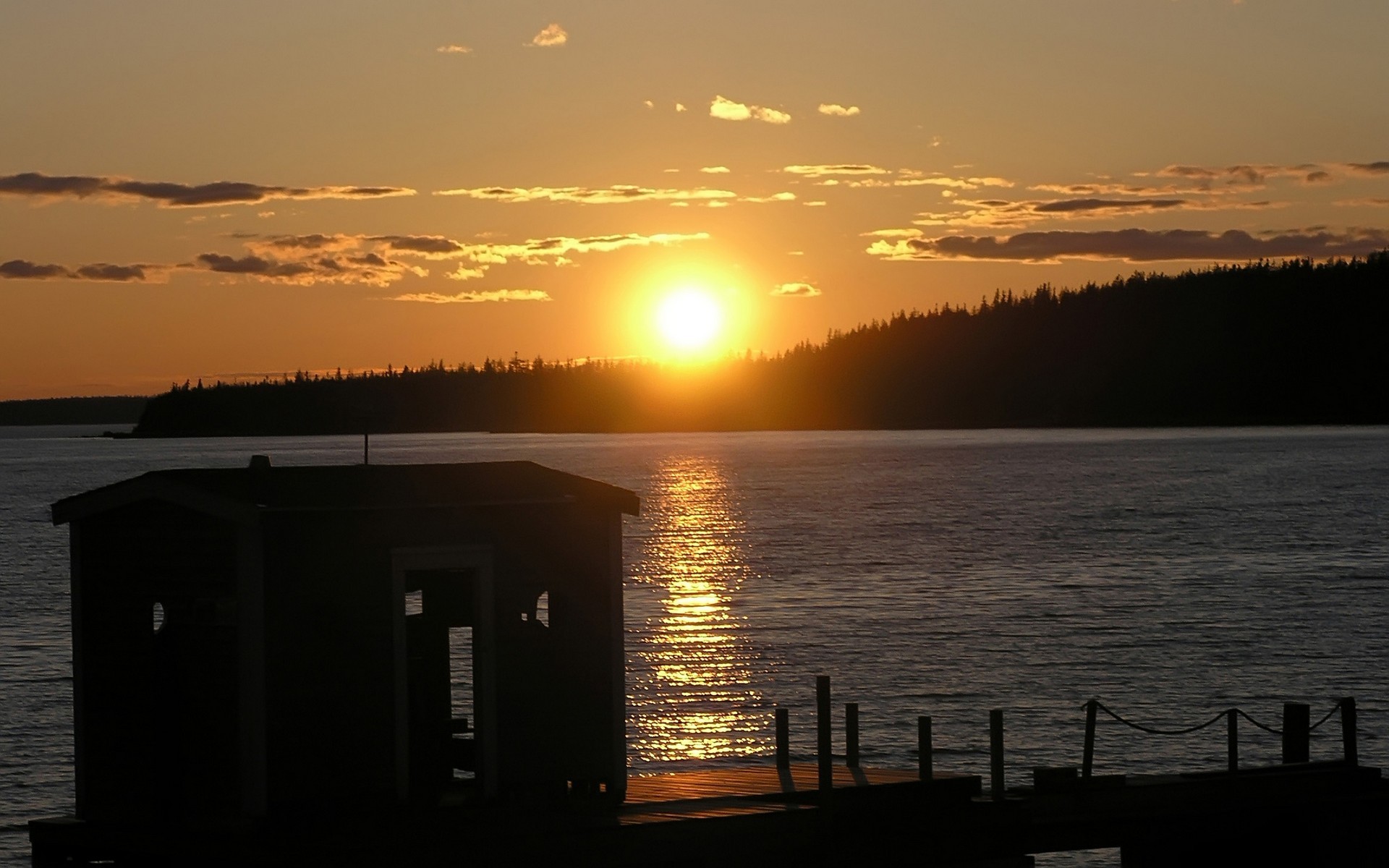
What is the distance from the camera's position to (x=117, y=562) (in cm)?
1741

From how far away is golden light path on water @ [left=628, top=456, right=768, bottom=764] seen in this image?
42.6 meters

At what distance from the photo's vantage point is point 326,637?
16281mm

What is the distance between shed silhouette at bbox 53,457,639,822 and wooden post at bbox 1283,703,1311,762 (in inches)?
406

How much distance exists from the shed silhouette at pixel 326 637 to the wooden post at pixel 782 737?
3099 mm

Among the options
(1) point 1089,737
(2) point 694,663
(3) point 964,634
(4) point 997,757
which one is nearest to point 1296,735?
(1) point 1089,737

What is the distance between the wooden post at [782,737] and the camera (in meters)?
20.5

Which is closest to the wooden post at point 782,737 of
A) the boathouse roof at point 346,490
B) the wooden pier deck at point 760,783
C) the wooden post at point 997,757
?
the wooden pier deck at point 760,783

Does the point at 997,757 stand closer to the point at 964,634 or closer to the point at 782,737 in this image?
the point at 782,737

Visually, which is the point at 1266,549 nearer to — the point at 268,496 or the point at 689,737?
the point at 689,737

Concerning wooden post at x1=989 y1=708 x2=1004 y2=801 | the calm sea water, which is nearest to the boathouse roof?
wooden post at x1=989 y1=708 x2=1004 y2=801

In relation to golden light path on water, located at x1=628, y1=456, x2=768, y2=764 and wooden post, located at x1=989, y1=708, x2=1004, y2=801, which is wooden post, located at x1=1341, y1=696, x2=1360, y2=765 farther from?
golden light path on water, located at x1=628, y1=456, x2=768, y2=764

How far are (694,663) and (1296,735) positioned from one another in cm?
3478

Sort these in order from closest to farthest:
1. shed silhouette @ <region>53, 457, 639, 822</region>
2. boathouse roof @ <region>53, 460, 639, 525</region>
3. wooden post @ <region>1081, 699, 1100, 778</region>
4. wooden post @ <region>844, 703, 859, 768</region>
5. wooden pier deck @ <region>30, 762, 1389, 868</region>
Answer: wooden pier deck @ <region>30, 762, 1389, 868</region> < shed silhouette @ <region>53, 457, 639, 822</region> < boathouse roof @ <region>53, 460, 639, 525</region> < wooden post @ <region>844, 703, 859, 768</region> < wooden post @ <region>1081, 699, 1100, 778</region>

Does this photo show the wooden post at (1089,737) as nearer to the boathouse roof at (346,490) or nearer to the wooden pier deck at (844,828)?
the wooden pier deck at (844,828)
